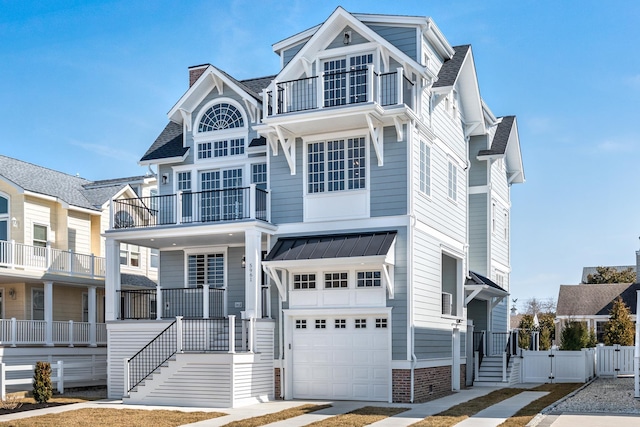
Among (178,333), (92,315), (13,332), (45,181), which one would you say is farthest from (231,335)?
(45,181)

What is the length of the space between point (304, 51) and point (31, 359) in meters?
15.5

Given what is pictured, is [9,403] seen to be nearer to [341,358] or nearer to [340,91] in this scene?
[341,358]

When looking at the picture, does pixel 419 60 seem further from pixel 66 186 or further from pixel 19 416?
pixel 66 186

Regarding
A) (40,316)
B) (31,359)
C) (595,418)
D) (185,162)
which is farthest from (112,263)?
(595,418)

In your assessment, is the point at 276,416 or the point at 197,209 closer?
the point at 276,416

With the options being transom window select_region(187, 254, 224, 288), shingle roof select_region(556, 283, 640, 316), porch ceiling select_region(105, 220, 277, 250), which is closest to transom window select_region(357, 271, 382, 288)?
porch ceiling select_region(105, 220, 277, 250)

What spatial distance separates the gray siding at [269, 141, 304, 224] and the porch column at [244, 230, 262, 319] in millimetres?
1306

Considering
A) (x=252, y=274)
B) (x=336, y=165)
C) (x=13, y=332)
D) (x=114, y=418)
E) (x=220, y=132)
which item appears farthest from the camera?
(x=13, y=332)

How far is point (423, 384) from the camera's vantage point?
23797mm

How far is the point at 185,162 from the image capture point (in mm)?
27891

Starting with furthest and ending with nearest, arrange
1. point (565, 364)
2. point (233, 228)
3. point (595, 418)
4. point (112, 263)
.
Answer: point (565, 364)
point (112, 263)
point (233, 228)
point (595, 418)

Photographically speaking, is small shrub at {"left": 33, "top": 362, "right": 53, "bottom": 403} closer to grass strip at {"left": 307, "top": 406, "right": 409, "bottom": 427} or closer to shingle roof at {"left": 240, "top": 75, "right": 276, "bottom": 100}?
grass strip at {"left": 307, "top": 406, "right": 409, "bottom": 427}

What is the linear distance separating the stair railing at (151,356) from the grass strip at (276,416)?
4739 millimetres

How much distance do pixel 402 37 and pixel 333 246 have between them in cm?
690
